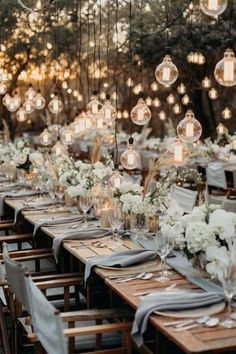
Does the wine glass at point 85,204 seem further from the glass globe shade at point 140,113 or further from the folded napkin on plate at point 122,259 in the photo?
the folded napkin on plate at point 122,259

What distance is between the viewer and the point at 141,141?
15.7 meters

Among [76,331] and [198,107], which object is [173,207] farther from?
[198,107]

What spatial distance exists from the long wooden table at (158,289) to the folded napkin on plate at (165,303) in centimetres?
6

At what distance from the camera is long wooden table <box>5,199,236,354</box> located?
9.62ft

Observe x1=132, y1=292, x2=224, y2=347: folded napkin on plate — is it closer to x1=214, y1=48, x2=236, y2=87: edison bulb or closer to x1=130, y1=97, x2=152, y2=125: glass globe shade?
x1=214, y1=48, x2=236, y2=87: edison bulb

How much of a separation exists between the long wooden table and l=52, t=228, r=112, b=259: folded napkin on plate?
44mm

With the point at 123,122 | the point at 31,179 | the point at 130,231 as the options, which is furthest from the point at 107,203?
the point at 123,122

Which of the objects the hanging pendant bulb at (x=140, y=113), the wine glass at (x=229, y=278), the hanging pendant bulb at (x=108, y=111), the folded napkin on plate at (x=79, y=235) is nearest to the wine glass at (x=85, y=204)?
the folded napkin on plate at (x=79, y=235)

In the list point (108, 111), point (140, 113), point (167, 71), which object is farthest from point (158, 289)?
point (108, 111)

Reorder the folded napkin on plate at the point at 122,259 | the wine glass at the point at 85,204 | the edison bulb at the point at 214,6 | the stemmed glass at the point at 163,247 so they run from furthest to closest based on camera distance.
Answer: the wine glass at the point at 85,204
the folded napkin on plate at the point at 122,259
the stemmed glass at the point at 163,247
the edison bulb at the point at 214,6

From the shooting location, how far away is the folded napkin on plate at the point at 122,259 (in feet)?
13.6

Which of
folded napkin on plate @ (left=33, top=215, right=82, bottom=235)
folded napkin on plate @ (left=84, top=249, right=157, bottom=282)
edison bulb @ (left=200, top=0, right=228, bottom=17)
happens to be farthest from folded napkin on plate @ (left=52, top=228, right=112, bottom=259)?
edison bulb @ (left=200, top=0, right=228, bottom=17)

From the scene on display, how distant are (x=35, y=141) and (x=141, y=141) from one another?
374cm

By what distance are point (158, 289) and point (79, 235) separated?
141 cm
